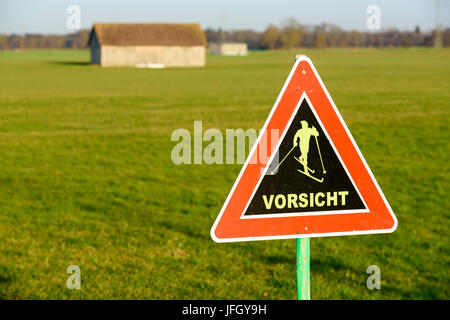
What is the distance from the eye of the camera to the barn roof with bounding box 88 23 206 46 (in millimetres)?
76250

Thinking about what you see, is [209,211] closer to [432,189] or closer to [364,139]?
[432,189]

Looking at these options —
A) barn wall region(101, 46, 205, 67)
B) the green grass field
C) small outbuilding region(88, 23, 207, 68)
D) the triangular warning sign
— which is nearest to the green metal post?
the triangular warning sign

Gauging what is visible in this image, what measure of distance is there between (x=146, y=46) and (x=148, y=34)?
2707mm

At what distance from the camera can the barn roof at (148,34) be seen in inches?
3002

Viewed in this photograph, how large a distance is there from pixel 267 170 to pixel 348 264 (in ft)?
12.6

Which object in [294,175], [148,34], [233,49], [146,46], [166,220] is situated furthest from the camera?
[233,49]

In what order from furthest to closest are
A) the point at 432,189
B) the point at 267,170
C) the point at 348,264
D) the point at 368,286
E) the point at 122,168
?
the point at 122,168
the point at 432,189
the point at 348,264
the point at 368,286
the point at 267,170

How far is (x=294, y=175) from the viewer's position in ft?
10.4

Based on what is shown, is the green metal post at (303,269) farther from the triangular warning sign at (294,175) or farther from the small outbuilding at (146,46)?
the small outbuilding at (146,46)

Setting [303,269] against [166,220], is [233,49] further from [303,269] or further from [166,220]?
[303,269]

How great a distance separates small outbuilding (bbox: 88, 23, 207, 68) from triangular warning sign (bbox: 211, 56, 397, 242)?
71.8 meters

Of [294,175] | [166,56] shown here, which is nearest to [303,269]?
[294,175]

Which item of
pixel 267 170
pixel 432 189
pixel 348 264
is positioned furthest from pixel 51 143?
pixel 267 170

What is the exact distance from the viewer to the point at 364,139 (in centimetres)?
1555
